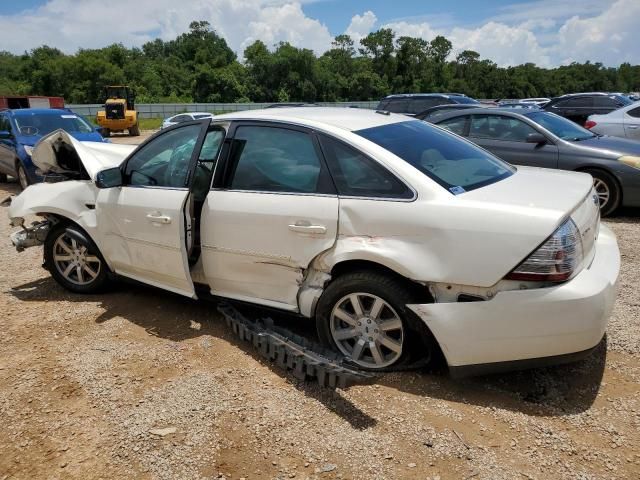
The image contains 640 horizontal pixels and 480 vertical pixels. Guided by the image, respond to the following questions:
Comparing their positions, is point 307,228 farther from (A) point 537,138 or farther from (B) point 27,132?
(B) point 27,132

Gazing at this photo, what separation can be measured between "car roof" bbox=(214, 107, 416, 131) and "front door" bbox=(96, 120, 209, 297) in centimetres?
45

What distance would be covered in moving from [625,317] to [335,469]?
265 centimetres

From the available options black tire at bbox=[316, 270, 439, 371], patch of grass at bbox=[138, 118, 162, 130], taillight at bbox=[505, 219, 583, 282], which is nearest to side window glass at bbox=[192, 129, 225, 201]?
black tire at bbox=[316, 270, 439, 371]

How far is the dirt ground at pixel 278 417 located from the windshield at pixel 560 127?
4.29 metres

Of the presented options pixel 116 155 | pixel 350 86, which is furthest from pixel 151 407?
pixel 350 86

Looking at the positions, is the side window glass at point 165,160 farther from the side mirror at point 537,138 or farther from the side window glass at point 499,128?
the side window glass at point 499,128

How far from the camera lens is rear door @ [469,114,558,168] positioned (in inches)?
285

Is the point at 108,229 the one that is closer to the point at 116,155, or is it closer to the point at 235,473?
the point at 116,155

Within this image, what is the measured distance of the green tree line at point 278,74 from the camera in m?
52.4

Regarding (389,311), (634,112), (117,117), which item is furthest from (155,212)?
(117,117)

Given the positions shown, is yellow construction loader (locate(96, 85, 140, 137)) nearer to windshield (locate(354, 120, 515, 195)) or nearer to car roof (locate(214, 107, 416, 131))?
car roof (locate(214, 107, 416, 131))

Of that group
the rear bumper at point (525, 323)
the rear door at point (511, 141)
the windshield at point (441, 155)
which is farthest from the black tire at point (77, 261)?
the rear door at point (511, 141)

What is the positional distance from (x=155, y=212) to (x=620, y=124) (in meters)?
9.47

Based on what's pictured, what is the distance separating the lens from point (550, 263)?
2.58m
